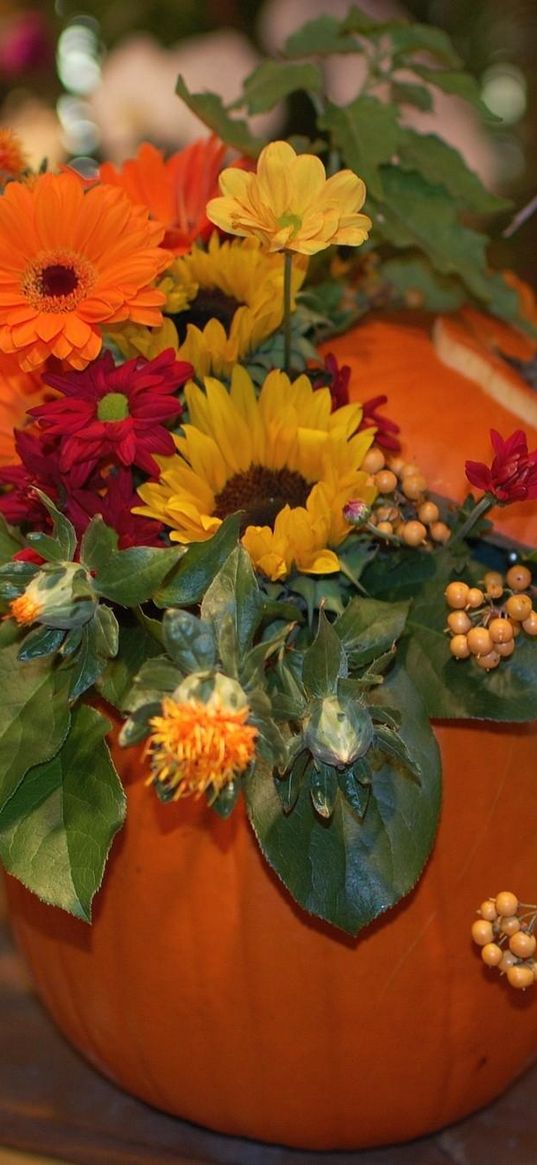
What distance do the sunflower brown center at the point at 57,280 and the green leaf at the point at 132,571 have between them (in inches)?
3.7

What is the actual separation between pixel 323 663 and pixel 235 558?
0.05m

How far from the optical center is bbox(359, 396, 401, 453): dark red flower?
0.54 meters

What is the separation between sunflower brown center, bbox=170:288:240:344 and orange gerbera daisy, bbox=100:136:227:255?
4 cm

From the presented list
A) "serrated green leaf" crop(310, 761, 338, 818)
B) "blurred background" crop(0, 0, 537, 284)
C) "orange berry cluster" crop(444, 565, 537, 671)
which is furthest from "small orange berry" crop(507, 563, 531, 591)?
"blurred background" crop(0, 0, 537, 284)

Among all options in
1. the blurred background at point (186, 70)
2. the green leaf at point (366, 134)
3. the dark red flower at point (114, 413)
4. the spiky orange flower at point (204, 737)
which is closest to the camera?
the spiky orange flower at point (204, 737)

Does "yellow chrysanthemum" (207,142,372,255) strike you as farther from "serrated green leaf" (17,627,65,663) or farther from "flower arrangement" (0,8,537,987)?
"serrated green leaf" (17,627,65,663)

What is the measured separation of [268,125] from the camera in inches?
58.9

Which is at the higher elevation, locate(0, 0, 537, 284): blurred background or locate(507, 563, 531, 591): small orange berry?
locate(507, 563, 531, 591): small orange berry

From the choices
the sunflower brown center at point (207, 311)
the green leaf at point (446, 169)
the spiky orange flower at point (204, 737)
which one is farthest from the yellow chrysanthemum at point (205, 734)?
the green leaf at point (446, 169)

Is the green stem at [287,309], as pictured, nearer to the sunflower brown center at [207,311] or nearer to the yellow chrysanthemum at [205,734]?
the sunflower brown center at [207,311]

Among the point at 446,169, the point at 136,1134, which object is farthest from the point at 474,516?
the point at 136,1134

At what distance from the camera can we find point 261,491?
542 mm

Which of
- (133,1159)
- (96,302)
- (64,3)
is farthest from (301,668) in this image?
(64,3)

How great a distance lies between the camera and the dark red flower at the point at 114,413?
49cm
